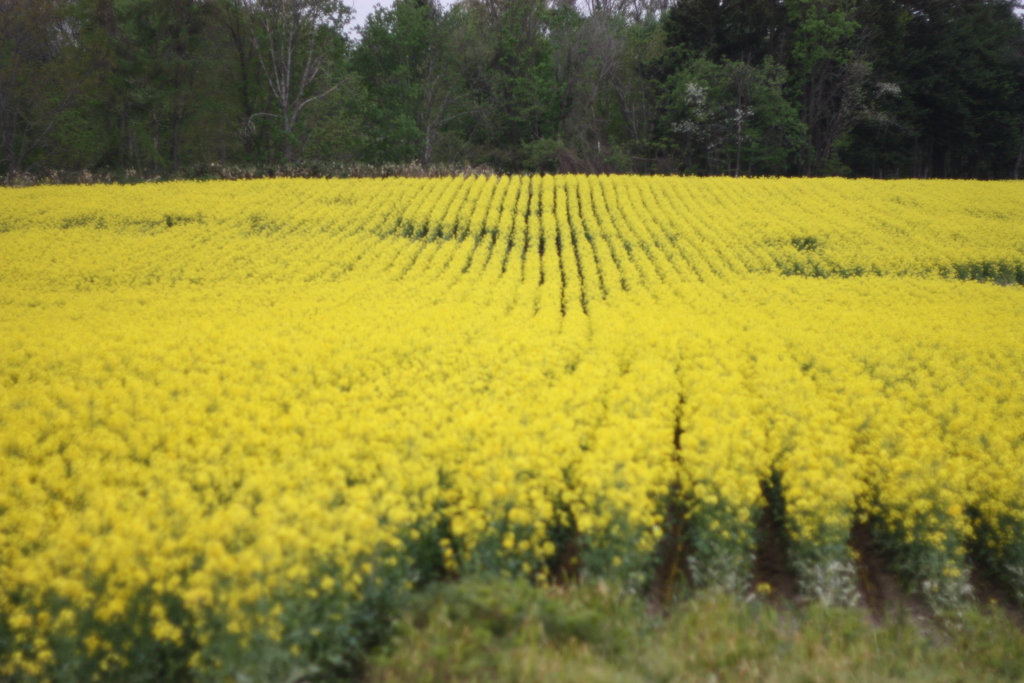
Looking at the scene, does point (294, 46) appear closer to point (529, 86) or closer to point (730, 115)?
point (529, 86)

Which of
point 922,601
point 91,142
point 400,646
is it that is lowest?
point 922,601

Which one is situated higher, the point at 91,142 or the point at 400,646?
the point at 91,142

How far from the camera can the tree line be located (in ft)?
131

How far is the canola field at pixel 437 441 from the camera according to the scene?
13.8ft

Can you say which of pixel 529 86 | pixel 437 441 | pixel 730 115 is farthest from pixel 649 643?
pixel 529 86

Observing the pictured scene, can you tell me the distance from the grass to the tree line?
4037cm

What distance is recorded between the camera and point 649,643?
14.3 feet

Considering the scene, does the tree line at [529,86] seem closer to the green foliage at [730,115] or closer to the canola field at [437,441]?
the green foliage at [730,115]

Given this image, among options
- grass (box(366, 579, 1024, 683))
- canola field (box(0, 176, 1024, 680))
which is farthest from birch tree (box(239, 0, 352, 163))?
Result: grass (box(366, 579, 1024, 683))

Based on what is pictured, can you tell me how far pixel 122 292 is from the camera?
529 inches

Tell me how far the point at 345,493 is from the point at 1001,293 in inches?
619

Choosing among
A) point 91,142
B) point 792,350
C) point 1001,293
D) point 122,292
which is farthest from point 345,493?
point 91,142

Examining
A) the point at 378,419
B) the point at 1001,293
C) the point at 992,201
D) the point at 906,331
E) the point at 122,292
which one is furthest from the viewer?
the point at 992,201

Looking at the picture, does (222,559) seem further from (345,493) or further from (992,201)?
(992,201)
